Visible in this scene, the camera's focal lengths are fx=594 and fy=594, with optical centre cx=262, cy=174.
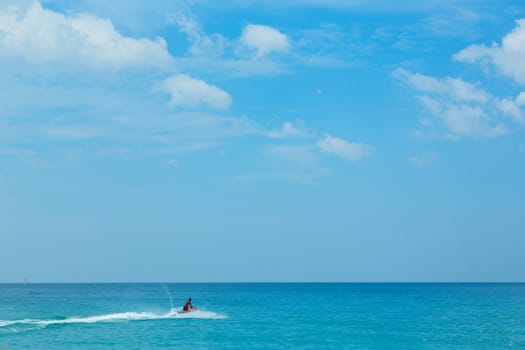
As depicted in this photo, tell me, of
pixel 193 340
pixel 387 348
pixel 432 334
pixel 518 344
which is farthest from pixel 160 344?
pixel 518 344

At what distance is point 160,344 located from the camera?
35.5 meters

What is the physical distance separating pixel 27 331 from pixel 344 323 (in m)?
25.2

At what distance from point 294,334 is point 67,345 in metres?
15.2

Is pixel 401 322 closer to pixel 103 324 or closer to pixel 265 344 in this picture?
pixel 265 344

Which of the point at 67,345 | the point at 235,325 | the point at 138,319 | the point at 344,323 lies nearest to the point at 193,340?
the point at 67,345

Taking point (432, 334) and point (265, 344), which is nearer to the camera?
point (265, 344)

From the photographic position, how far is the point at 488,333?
4353 centimetres

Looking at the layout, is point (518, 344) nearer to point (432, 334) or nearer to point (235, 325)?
point (432, 334)

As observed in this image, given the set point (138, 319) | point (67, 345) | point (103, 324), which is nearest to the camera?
point (67, 345)

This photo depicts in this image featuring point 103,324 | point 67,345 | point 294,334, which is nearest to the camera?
point 67,345

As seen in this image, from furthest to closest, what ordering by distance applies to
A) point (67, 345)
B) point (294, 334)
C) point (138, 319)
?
point (138, 319) < point (294, 334) < point (67, 345)

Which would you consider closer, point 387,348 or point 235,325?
point 387,348

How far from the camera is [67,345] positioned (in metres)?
35.4

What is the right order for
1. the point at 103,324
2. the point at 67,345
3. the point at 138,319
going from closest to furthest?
the point at 67,345
the point at 103,324
the point at 138,319
